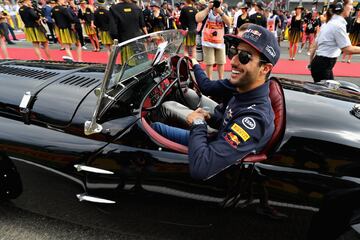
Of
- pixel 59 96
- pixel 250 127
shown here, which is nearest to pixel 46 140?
pixel 59 96

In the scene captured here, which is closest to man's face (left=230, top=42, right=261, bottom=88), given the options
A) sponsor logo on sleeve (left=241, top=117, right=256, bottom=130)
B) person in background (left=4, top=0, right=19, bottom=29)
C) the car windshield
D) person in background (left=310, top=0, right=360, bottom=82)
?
sponsor logo on sleeve (left=241, top=117, right=256, bottom=130)

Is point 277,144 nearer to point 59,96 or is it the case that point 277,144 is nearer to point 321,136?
point 321,136

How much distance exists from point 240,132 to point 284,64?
6678 millimetres

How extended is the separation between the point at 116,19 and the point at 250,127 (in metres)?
4.82

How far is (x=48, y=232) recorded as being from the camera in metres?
1.98

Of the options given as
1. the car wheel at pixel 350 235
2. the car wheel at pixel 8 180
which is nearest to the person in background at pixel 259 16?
the car wheel at pixel 350 235

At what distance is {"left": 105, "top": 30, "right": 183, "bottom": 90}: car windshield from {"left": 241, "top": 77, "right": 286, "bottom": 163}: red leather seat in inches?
33.0

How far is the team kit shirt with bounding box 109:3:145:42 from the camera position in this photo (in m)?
5.36

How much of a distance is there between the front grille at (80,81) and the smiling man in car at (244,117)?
0.91 metres

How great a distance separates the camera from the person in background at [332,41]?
3346mm

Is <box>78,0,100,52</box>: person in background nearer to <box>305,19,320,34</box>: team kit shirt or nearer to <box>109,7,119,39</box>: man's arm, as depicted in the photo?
<box>109,7,119,39</box>: man's arm

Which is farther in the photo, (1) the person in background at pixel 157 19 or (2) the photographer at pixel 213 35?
(1) the person in background at pixel 157 19

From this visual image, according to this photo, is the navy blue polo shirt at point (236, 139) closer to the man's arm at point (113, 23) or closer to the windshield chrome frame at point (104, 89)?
the windshield chrome frame at point (104, 89)

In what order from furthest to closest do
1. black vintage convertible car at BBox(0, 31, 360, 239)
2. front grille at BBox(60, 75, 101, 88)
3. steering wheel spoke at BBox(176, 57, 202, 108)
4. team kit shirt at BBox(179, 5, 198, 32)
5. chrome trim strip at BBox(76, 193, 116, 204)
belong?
team kit shirt at BBox(179, 5, 198, 32)
steering wheel spoke at BBox(176, 57, 202, 108)
front grille at BBox(60, 75, 101, 88)
chrome trim strip at BBox(76, 193, 116, 204)
black vintage convertible car at BBox(0, 31, 360, 239)
